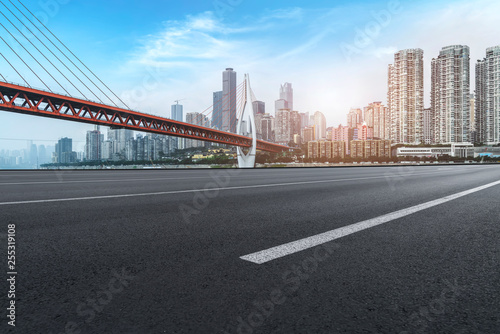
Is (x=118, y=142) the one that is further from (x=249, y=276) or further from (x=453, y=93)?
(x=453, y=93)

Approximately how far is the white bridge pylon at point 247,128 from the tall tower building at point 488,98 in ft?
544

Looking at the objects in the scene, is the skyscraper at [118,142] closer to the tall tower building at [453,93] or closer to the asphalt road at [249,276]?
the asphalt road at [249,276]

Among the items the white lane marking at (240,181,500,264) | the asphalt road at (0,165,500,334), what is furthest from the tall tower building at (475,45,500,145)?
Result: the asphalt road at (0,165,500,334)

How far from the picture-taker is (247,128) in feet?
210

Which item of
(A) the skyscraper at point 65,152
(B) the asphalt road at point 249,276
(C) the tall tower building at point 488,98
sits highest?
(C) the tall tower building at point 488,98

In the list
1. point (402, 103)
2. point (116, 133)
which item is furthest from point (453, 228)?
point (402, 103)

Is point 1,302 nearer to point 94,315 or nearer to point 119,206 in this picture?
point 94,315

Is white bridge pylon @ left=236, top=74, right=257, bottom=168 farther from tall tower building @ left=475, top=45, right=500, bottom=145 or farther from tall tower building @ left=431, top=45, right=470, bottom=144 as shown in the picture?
tall tower building @ left=475, top=45, right=500, bottom=145

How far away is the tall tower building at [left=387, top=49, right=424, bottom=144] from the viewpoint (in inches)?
6919

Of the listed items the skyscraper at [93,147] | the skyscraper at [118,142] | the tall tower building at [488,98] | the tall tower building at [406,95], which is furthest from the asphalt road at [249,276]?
the tall tower building at [488,98]

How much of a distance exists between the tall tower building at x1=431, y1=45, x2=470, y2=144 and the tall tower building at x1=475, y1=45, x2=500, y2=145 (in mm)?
15728

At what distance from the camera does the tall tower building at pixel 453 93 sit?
530 ft

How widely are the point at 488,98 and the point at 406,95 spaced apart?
41699 millimetres

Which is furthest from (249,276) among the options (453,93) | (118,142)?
(453,93)
